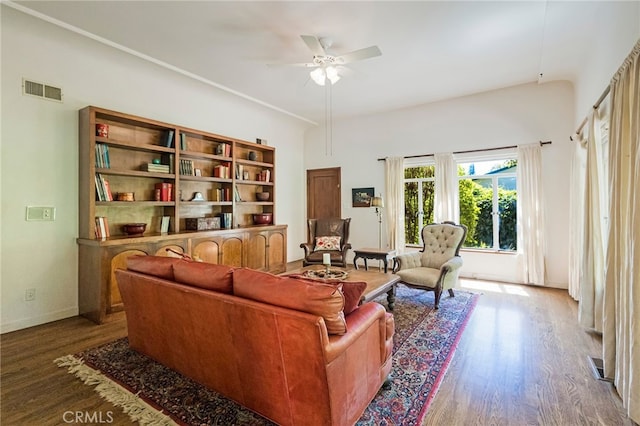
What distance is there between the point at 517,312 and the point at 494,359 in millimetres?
1426

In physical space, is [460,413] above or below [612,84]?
below

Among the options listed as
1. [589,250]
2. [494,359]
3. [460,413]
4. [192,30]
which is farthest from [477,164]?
[192,30]

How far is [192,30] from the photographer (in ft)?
10.4

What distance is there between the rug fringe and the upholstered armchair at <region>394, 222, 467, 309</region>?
9.51 feet

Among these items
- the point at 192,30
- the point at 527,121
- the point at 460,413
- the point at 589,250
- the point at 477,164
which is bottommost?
the point at 460,413

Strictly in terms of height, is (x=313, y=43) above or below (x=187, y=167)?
above

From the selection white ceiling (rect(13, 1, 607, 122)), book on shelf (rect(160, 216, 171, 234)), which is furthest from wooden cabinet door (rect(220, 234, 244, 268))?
white ceiling (rect(13, 1, 607, 122))

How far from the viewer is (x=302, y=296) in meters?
1.48

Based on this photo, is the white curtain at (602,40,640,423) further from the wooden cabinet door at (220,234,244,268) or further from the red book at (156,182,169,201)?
the red book at (156,182,169,201)

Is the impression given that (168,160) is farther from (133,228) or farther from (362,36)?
(362,36)

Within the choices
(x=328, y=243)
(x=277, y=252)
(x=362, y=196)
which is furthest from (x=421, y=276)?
(x=362, y=196)

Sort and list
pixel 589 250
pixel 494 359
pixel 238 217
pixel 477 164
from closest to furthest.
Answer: pixel 494 359
pixel 589 250
pixel 477 164
pixel 238 217

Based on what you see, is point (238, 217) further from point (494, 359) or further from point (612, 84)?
point (612, 84)

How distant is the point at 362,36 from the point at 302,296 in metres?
3.06
